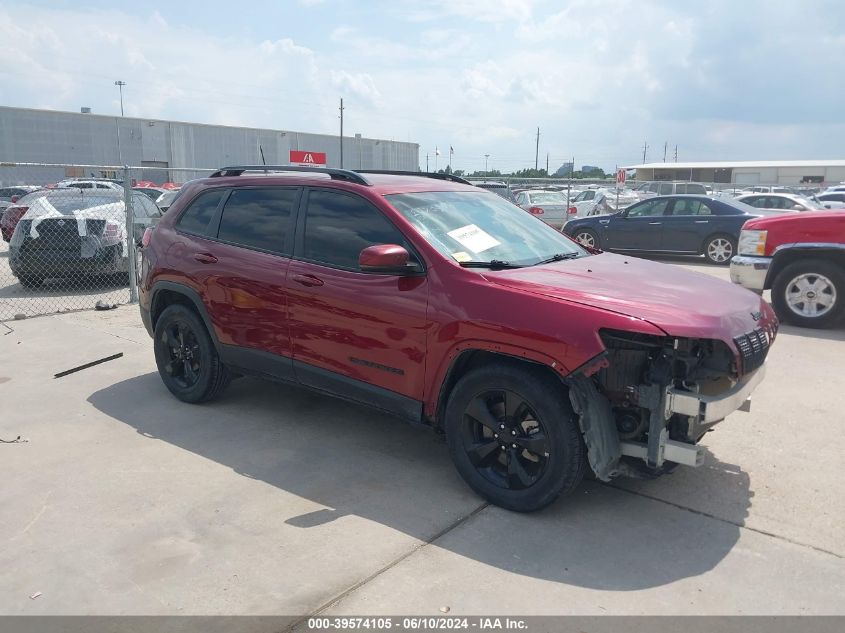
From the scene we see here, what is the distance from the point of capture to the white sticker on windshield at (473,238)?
13.8 ft

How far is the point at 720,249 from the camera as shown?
14672 mm

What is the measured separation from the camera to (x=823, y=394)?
223 inches

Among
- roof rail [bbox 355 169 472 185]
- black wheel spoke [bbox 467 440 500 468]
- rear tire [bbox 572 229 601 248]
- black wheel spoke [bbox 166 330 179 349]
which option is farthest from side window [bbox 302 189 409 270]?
rear tire [bbox 572 229 601 248]

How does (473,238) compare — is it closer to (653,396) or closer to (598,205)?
(653,396)

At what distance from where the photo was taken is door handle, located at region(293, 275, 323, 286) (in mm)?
4453

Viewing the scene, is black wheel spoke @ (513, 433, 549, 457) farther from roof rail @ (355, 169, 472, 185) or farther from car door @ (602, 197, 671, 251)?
car door @ (602, 197, 671, 251)

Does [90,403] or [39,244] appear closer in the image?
[90,403]

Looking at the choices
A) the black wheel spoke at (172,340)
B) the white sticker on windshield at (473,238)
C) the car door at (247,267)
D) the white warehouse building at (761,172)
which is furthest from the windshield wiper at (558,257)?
the white warehouse building at (761,172)

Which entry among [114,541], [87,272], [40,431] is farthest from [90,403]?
[87,272]

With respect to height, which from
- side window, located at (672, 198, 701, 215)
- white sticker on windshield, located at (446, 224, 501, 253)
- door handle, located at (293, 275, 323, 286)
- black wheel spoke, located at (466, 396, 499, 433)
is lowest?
black wheel spoke, located at (466, 396, 499, 433)

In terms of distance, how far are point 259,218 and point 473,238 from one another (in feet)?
5.50

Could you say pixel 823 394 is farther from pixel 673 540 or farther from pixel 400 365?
pixel 400 365

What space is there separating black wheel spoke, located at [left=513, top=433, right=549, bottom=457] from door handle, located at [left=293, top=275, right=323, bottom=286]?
1664 millimetres
